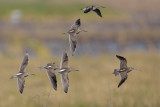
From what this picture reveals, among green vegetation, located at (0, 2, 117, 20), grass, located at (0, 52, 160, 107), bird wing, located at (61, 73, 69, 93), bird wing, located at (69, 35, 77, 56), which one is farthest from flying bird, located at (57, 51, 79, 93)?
green vegetation, located at (0, 2, 117, 20)

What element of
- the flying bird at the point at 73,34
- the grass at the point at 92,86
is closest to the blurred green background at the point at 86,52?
the grass at the point at 92,86

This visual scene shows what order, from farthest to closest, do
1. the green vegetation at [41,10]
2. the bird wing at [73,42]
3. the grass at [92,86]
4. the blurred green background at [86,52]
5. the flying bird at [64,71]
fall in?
the green vegetation at [41,10], the blurred green background at [86,52], the grass at [92,86], the flying bird at [64,71], the bird wing at [73,42]

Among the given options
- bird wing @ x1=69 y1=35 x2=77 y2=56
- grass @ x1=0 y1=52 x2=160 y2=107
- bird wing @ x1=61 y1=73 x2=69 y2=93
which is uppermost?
bird wing @ x1=69 y1=35 x2=77 y2=56

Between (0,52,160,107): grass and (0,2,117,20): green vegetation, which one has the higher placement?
(0,2,117,20): green vegetation

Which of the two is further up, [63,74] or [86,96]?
[63,74]

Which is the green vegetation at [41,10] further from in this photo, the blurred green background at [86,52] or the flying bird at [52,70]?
the flying bird at [52,70]

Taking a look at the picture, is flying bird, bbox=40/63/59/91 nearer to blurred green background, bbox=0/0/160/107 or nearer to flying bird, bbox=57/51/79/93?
flying bird, bbox=57/51/79/93

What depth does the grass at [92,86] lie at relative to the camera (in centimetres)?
1228

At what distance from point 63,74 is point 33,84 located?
9.00 m

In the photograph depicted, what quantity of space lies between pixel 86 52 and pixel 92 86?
621 inches

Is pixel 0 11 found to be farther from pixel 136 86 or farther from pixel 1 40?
pixel 136 86

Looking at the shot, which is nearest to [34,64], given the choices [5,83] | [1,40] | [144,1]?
[5,83]

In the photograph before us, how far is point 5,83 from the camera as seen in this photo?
16.2 metres

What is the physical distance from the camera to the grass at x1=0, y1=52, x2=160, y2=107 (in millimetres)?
12284
